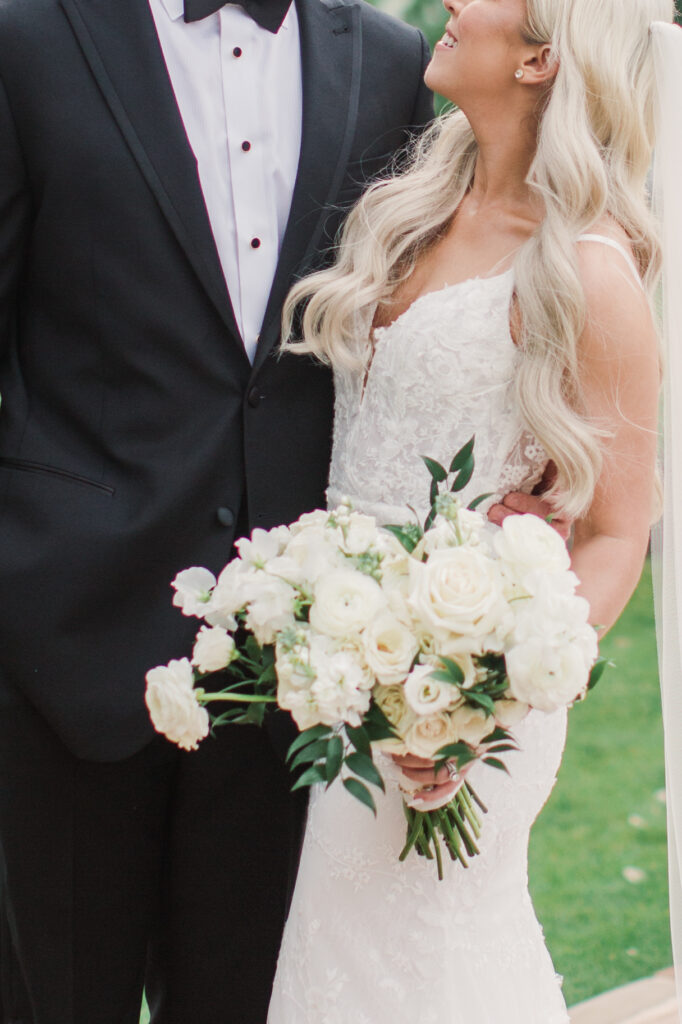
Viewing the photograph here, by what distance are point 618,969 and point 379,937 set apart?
188 cm

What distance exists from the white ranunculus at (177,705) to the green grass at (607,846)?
204cm

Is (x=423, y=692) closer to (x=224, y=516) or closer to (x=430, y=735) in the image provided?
(x=430, y=735)

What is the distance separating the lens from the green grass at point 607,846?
393cm

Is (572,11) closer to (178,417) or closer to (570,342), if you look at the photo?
(570,342)

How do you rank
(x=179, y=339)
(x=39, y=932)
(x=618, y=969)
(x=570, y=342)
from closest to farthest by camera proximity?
(x=570, y=342), (x=179, y=339), (x=39, y=932), (x=618, y=969)

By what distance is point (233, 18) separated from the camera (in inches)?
94.0

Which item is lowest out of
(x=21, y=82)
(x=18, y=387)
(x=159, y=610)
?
(x=159, y=610)

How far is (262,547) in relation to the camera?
6.26 feet

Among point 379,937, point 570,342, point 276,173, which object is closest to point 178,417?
point 276,173

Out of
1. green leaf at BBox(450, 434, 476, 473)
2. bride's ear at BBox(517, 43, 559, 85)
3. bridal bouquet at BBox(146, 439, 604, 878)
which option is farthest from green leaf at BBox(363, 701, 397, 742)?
bride's ear at BBox(517, 43, 559, 85)

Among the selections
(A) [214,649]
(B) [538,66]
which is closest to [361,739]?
(A) [214,649]

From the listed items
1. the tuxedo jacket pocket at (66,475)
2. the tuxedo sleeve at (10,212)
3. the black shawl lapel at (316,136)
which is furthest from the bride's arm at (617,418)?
the tuxedo sleeve at (10,212)

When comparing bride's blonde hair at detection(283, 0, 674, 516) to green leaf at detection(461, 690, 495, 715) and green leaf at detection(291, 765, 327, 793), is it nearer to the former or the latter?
green leaf at detection(461, 690, 495, 715)

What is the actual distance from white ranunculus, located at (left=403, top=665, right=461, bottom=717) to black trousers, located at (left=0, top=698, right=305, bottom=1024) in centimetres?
83
